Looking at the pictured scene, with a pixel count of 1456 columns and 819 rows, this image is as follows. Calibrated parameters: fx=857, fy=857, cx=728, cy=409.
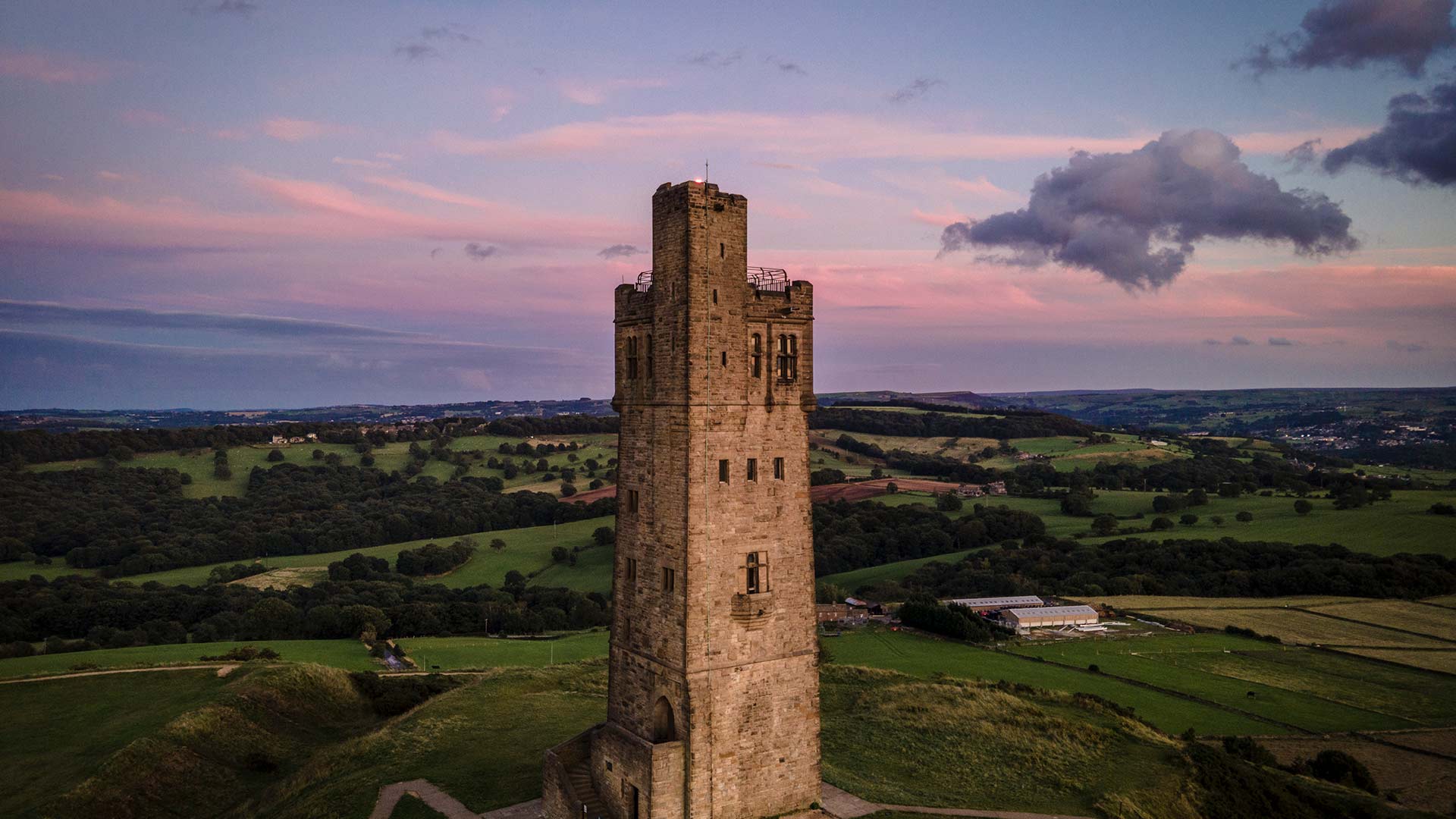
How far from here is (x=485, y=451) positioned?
152500 mm

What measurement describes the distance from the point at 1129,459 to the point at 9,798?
147409mm

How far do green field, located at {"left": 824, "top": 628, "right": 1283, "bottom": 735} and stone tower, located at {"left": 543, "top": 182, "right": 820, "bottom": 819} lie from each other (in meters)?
29.7

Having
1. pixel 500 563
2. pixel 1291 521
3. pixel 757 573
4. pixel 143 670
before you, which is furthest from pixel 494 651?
pixel 1291 521

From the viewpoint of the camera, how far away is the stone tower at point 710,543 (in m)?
24.8

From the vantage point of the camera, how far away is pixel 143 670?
50.8 m

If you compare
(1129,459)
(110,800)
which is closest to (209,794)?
(110,800)

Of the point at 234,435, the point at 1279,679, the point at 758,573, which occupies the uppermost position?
the point at 758,573

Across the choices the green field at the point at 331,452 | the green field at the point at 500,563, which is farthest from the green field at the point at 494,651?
the green field at the point at 331,452

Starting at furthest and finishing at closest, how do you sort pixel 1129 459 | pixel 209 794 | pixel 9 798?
pixel 1129 459, pixel 209 794, pixel 9 798

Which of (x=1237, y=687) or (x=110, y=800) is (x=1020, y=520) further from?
(x=110, y=800)

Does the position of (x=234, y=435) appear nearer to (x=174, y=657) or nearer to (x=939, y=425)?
(x=174, y=657)

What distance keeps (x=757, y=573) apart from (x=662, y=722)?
5.32m

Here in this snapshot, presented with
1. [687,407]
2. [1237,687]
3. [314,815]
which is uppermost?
[687,407]

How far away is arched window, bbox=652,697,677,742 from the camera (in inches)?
1011
